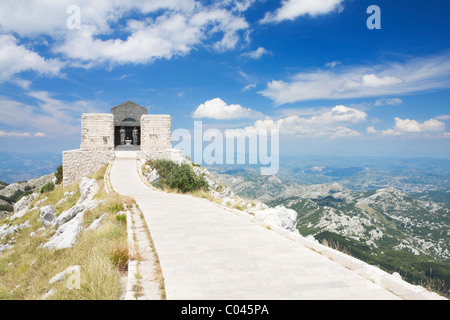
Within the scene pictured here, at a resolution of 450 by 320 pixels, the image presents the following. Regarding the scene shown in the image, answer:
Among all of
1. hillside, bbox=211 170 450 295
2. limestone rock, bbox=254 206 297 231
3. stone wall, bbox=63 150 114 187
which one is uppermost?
stone wall, bbox=63 150 114 187

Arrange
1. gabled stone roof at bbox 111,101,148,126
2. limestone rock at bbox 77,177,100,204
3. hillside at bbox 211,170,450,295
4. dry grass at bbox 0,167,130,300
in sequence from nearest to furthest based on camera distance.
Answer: dry grass at bbox 0,167,130,300
limestone rock at bbox 77,177,100,204
gabled stone roof at bbox 111,101,148,126
hillside at bbox 211,170,450,295

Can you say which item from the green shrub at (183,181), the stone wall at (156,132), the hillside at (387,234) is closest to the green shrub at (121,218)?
the green shrub at (183,181)

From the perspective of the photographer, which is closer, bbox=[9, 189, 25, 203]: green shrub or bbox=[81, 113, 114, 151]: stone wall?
bbox=[81, 113, 114, 151]: stone wall

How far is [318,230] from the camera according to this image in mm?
135875

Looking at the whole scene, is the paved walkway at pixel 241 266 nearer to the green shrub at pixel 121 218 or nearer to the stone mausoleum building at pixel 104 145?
the green shrub at pixel 121 218

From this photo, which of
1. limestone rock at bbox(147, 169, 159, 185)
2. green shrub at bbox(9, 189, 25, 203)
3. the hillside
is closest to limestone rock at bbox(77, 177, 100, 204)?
limestone rock at bbox(147, 169, 159, 185)

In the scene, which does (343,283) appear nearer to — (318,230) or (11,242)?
(11,242)

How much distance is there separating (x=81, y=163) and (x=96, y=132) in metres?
3.88

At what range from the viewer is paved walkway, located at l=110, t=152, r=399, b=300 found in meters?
3.84

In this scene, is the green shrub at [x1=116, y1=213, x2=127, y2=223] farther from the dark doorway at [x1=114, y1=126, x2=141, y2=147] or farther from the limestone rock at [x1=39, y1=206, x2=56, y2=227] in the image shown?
the dark doorway at [x1=114, y1=126, x2=141, y2=147]

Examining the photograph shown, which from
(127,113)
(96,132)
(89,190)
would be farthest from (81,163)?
(127,113)

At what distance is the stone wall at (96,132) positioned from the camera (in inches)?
966

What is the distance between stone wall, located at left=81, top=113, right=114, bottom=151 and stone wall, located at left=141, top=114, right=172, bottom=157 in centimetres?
314
